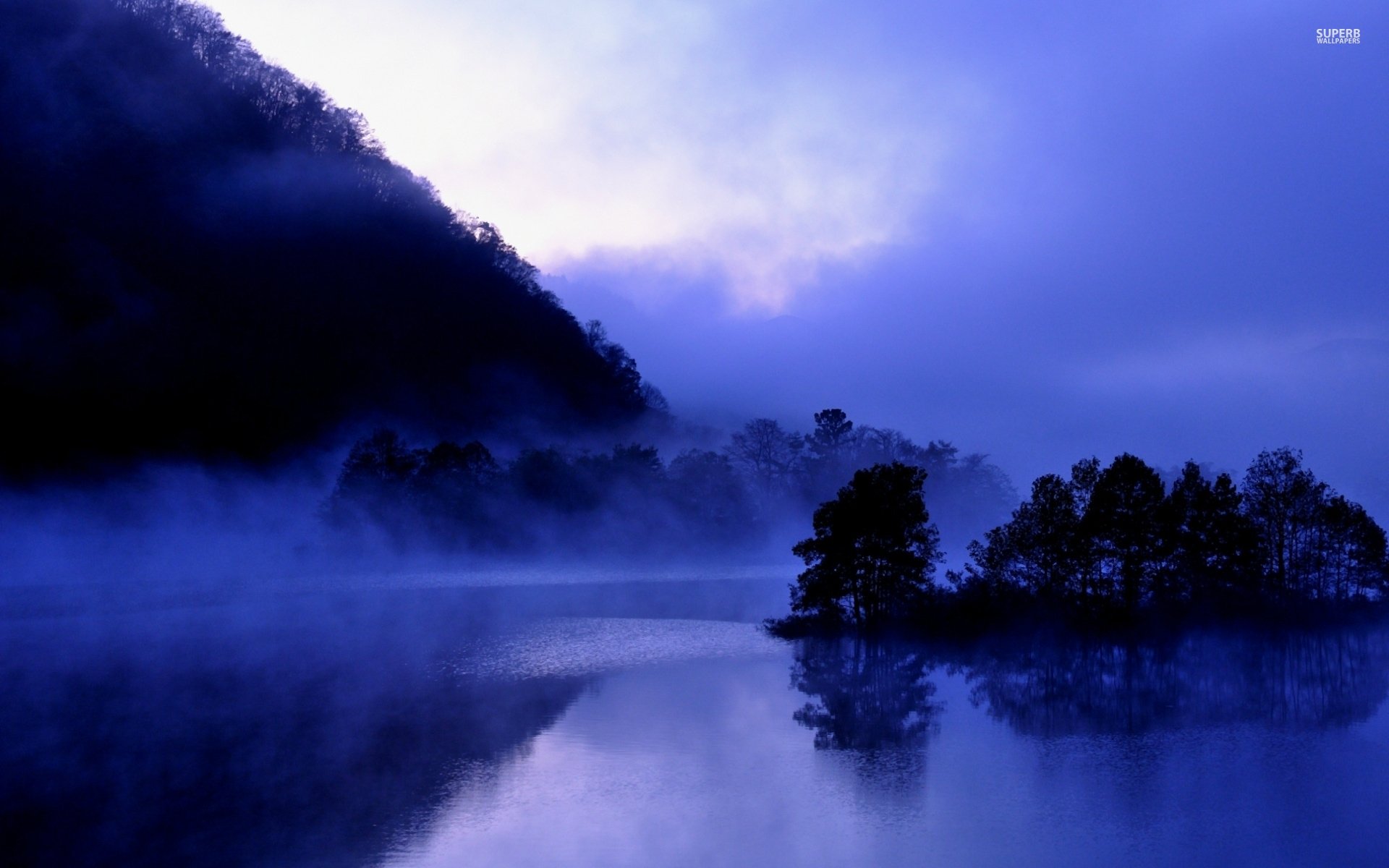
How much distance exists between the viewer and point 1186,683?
4169 centimetres

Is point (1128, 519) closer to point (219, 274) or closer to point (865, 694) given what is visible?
A: point (865, 694)

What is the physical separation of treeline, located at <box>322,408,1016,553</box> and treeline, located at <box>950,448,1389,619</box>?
205 ft

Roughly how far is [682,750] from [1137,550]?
3220 cm

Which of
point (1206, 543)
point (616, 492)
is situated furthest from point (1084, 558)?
point (616, 492)

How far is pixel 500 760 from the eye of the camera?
2800 centimetres

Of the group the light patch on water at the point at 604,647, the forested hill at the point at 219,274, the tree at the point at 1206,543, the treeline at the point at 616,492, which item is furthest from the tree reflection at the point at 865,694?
the forested hill at the point at 219,274

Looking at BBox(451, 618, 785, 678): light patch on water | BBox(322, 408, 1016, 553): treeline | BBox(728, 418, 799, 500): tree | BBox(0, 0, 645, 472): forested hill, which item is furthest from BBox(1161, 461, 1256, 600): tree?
BBox(728, 418, 799, 500): tree

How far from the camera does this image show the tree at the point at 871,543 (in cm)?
4878

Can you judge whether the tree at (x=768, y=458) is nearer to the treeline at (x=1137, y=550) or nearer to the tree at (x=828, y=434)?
the tree at (x=828, y=434)

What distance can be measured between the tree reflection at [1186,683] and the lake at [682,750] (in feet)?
0.74

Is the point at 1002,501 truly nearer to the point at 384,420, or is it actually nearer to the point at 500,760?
the point at 384,420

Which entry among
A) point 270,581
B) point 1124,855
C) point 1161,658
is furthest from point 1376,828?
point 270,581

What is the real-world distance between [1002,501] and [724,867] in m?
144

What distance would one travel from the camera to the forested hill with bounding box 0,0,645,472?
8931 cm
